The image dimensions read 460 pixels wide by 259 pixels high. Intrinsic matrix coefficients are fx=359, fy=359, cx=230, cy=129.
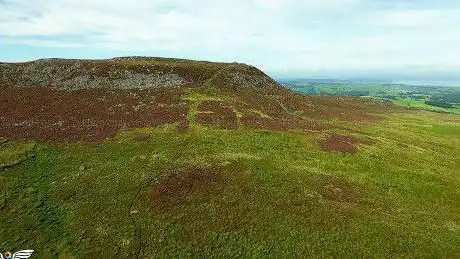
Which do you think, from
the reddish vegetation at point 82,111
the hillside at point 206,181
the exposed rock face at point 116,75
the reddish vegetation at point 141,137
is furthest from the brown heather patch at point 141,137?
the exposed rock face at point 116,75

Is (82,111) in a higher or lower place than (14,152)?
higher

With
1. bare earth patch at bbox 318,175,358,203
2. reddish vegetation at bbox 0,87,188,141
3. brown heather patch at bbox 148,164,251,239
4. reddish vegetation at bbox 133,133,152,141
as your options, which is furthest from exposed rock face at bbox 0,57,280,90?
bare earth patch at bbox 318,175,358,203

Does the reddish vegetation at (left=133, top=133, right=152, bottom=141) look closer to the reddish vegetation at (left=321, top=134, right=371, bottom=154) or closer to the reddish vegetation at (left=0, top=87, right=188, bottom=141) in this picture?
Answer: the reddish vegetation at (left=0, top=87, right=188, bottom=141)

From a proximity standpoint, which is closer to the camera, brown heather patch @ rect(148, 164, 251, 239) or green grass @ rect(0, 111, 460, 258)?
green grass @ rect(0, 111, 460, 258)

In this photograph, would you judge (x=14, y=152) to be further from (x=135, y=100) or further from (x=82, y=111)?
(x=135, y=100)

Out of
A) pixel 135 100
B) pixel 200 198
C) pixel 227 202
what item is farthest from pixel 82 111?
pixel 227 202

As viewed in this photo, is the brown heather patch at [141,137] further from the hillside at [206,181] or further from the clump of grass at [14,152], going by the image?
the clump of grass at [14,152]
